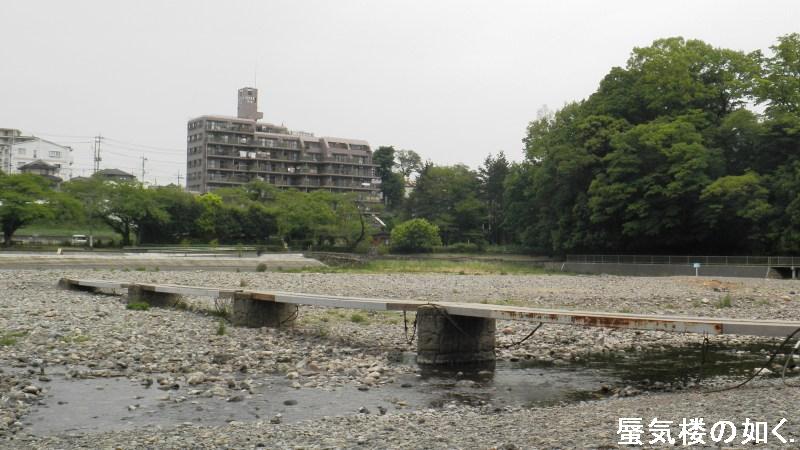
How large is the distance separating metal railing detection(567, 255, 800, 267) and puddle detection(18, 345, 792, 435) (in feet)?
106

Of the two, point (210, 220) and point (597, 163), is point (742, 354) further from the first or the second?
point (210, 220)

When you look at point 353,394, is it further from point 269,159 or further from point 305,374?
point 269,159

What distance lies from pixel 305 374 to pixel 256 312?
5560 millimetres

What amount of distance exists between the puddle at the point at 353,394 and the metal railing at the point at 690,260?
1266 inches

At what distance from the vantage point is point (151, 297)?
848 inches

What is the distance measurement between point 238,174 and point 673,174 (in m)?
66.4

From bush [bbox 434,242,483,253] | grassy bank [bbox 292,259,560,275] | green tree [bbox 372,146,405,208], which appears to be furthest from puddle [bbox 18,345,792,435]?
green tree [bbox 372,146,405,208]

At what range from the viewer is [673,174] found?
162 ft

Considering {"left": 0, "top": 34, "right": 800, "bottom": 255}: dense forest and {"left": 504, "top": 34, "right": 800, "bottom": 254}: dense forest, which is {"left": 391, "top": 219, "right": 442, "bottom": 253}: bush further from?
{"left": 504, "top": 34, "right": 800, "bottom": 254}: dense forest

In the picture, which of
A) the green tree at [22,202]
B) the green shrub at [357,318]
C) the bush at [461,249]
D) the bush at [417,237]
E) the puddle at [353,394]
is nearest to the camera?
the puddle at [353,394]

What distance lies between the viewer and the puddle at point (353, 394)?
879cm

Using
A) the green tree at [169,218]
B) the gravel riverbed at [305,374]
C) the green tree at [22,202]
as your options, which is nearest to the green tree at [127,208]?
the green tree at [169,218]

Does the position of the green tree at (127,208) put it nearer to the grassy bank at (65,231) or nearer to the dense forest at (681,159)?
the grassy bank at (65,231)

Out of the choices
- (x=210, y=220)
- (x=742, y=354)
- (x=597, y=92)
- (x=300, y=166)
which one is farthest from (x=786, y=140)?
(x=300, y=166)
